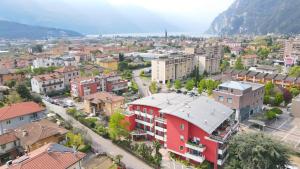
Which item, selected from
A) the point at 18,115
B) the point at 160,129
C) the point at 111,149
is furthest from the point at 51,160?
the point at 18,115

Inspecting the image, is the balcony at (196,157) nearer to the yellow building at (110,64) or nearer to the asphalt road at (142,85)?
the asphalt road at (142,85)

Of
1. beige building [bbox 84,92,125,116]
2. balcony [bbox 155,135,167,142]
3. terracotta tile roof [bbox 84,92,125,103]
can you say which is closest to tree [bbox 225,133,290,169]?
balcony [bbox 155,135,167,142]

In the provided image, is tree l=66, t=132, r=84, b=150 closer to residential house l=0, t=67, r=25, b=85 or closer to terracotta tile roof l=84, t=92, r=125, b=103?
terracotta tile roof l=84, t=92, r=125, b=103

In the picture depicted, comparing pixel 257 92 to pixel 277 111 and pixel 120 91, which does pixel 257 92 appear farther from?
pixel 120 91

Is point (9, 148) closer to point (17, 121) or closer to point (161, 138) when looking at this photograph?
point (17, 121)

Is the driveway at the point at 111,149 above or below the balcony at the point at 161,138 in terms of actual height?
below

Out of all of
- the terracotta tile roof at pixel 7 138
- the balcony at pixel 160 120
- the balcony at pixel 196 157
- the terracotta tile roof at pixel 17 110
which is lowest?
the balcony at pixel 196 157

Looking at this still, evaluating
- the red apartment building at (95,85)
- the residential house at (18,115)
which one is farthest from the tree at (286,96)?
the residential house at (18,115)
